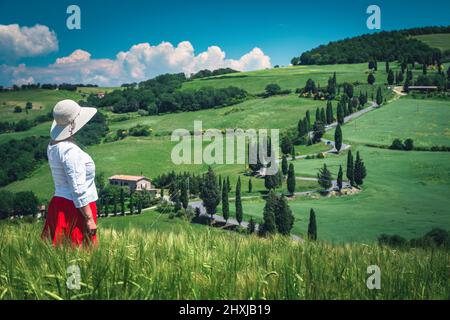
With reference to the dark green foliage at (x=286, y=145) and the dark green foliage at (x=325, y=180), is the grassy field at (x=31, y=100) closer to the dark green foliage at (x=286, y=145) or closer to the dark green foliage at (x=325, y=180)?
the dark green foliage at (x=286, y=145)

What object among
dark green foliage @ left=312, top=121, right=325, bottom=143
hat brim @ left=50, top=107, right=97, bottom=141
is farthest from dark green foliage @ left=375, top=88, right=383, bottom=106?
hat brim @ left=50, top=107, right=97, bottom=141

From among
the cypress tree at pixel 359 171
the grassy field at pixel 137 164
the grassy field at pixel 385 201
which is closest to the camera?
the grassy field at pixel 385 201

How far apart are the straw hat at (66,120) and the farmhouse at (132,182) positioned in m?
114

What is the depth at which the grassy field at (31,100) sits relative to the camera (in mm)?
165950

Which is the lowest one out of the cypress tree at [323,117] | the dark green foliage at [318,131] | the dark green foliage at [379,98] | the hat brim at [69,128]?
the dark green foliage at [318,131]

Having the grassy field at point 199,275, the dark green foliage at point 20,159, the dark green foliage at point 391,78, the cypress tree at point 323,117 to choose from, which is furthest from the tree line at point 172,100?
the grassy field at point 199,275

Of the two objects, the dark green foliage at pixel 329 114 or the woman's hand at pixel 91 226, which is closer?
the woman's hand at pixel 91 226

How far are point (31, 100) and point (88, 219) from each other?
19322 centimetres

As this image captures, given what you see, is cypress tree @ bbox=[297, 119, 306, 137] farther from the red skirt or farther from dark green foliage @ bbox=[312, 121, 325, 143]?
the red skirt

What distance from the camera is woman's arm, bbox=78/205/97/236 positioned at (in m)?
6.02

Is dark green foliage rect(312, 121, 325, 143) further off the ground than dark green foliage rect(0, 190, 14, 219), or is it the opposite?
dark green foliage rect(312, 121, 325, 143)

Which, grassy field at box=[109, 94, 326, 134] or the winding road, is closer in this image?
the winding road
